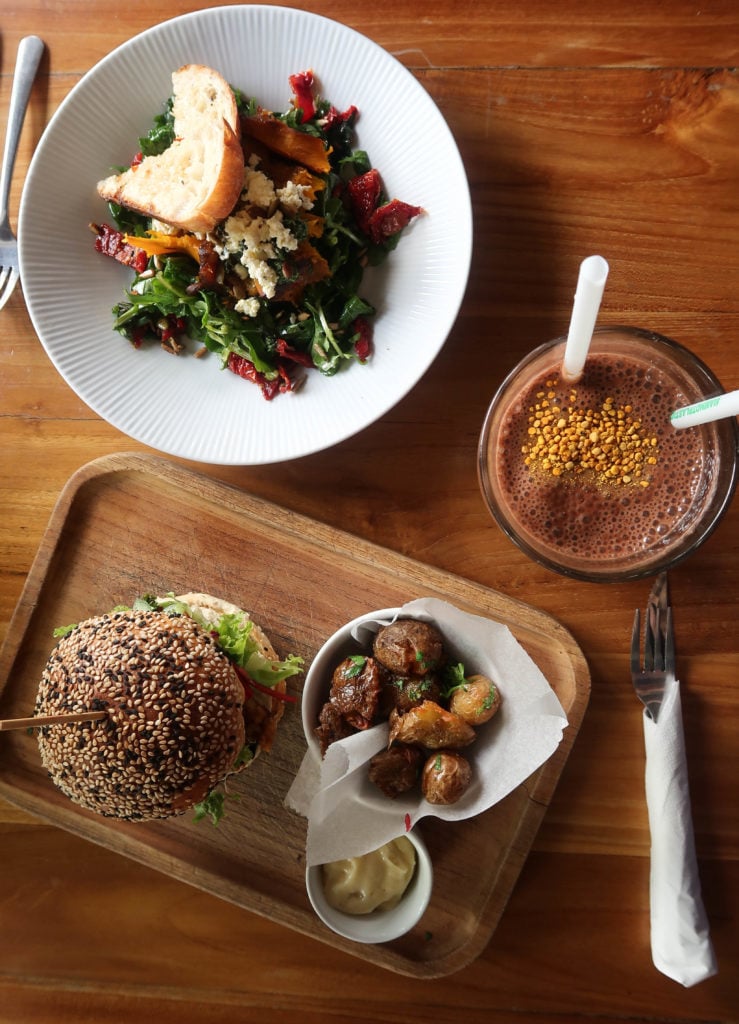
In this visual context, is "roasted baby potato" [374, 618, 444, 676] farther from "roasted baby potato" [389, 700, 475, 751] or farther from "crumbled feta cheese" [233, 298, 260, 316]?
"crumbled feta cheese" [233, 298, 260, 316]

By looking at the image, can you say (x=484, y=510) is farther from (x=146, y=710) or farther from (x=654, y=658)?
(x=146, y=710)

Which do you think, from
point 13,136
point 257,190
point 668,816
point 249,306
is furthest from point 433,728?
point 13,136

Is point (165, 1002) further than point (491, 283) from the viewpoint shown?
Yes

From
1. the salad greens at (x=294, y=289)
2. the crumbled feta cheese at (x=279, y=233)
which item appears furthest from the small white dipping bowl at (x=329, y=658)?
the crumbled feta cheese at (x=279, y=233)

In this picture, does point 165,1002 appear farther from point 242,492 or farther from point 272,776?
point 242,492

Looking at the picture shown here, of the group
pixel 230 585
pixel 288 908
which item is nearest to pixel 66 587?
pixel 230 585

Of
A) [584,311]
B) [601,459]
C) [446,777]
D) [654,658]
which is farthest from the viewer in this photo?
[654,658]
